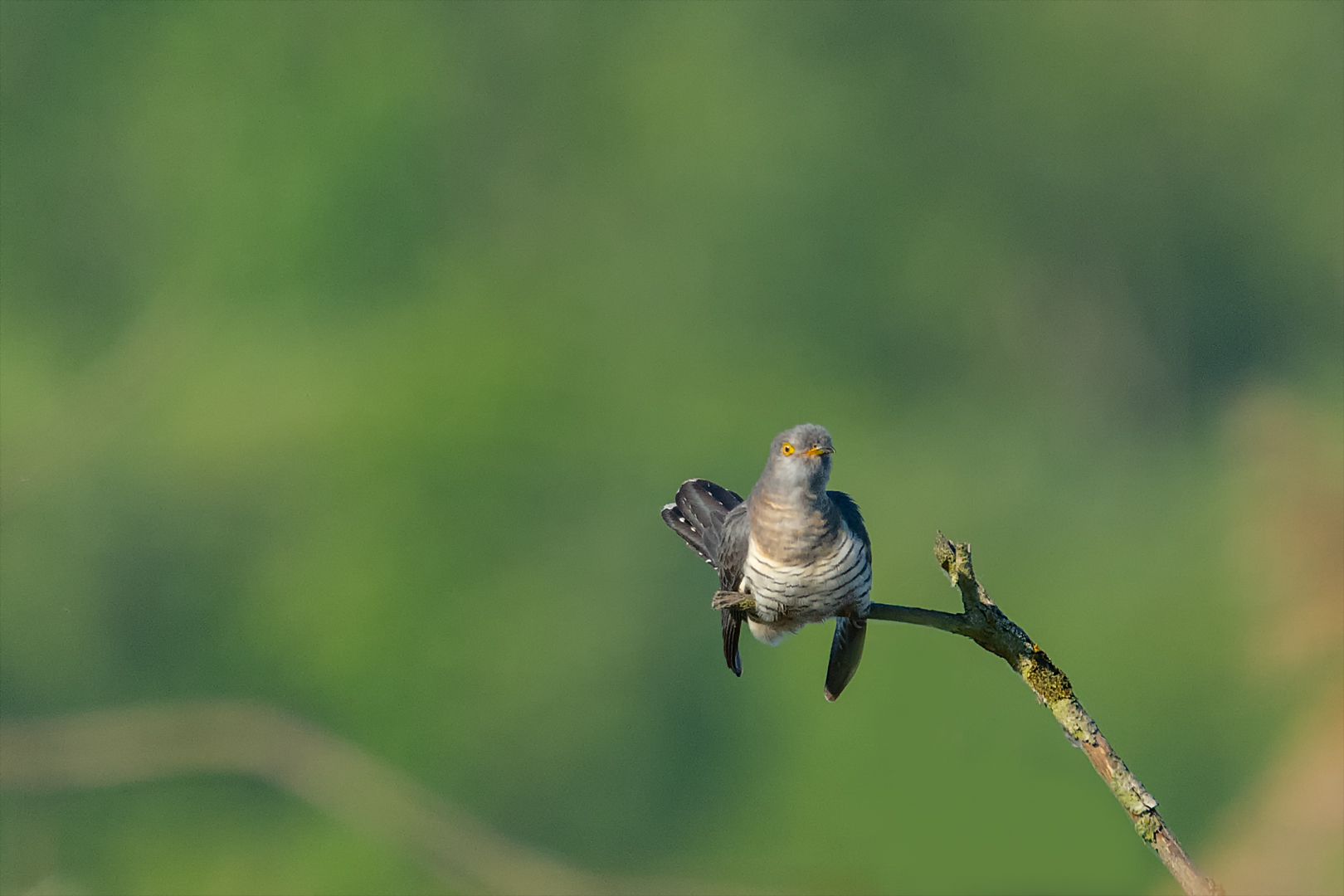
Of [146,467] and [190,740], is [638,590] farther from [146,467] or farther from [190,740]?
[146,467]

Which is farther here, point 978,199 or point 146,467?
point 978,199

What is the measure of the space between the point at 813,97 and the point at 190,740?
1089cm

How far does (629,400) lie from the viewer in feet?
47.4

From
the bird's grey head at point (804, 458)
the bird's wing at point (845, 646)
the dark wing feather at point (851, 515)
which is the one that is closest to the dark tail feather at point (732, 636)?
the bird's wing at point (845, 646)

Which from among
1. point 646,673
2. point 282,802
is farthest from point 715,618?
point 282,802

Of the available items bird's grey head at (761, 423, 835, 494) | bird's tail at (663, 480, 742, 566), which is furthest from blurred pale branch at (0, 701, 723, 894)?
bird's grey head at (761, 423, 835, 494)

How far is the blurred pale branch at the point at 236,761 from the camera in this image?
36.0 feet

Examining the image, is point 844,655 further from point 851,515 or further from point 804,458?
point 804,458

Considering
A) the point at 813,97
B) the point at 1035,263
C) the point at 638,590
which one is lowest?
the point at 638,590

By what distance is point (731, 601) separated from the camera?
11.2ft

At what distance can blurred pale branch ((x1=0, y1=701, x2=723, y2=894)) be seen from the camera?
36.0 feet

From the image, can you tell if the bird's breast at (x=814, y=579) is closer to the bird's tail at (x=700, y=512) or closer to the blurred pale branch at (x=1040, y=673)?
the blurred pale branch at (x=1040, y=673)

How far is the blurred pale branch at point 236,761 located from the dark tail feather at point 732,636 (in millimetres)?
7144

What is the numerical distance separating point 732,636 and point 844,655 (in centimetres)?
38
